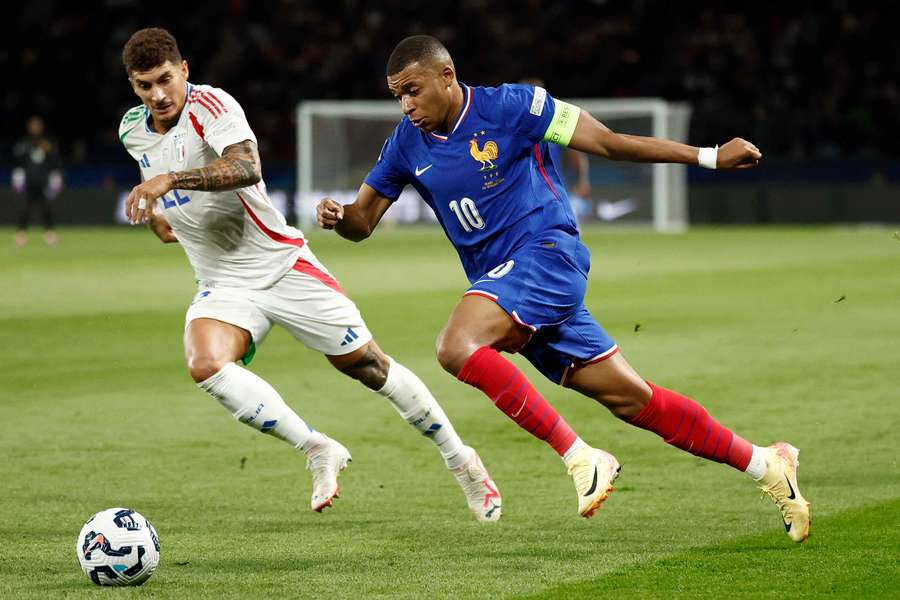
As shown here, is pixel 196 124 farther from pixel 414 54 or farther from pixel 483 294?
pixel 483 294

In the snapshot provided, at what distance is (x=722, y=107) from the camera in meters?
28.0

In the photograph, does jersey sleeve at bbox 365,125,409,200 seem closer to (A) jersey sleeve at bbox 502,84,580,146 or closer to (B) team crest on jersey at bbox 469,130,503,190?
(B) team crest on jersey at bbox 469,130,503,190

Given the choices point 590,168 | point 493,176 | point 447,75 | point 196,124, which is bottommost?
point 590,168

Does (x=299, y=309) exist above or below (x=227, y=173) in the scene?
below

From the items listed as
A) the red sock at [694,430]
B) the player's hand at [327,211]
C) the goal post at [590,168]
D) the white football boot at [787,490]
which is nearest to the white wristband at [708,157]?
the red sock at [694,430]

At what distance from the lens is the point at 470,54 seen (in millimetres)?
29375

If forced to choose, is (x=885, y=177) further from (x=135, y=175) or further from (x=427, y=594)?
(x=427, y=594)

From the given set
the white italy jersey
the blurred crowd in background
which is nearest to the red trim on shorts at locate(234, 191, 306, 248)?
the white italy jersey

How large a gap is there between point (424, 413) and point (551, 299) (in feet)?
3.22

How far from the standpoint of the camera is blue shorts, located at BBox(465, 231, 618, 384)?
5.11 meters

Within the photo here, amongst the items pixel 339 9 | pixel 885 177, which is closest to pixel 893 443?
pixel 885 177

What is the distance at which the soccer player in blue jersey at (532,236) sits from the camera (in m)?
5.09

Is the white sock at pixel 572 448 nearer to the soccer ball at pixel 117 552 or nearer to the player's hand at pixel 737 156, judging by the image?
the player's hand at pixel 737 156

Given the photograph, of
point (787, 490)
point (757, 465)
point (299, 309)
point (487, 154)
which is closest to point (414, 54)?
point (487, 154)
